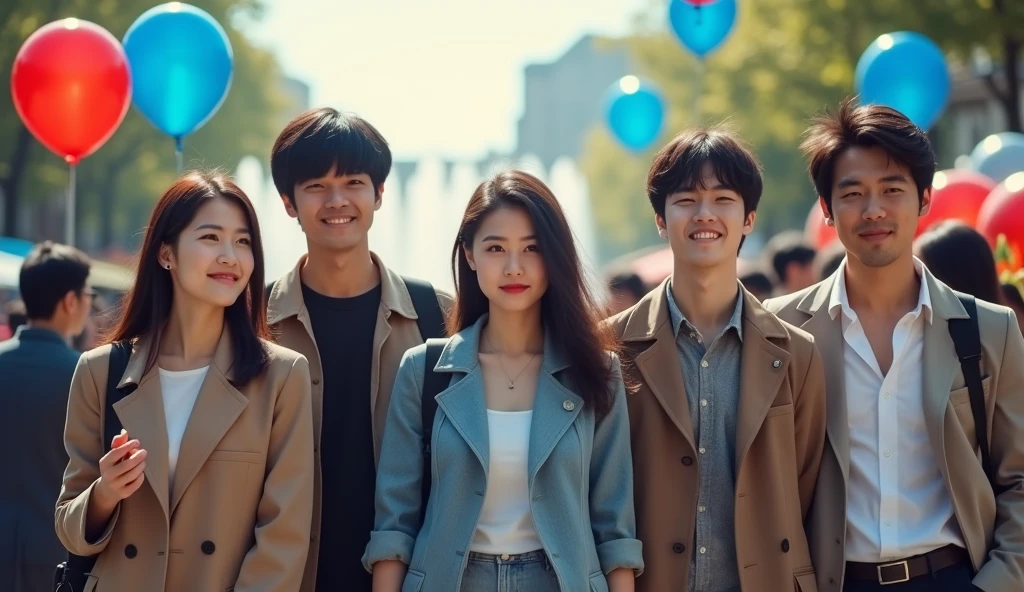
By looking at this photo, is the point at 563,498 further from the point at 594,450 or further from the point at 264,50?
the point at 264,50

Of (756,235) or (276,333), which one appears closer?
(276,333)

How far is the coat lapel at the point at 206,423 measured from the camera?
140 inches

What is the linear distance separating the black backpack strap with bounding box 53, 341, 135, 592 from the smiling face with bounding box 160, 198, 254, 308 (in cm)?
29

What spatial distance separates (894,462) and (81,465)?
8.60ft

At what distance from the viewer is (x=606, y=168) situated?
5009 centimetres

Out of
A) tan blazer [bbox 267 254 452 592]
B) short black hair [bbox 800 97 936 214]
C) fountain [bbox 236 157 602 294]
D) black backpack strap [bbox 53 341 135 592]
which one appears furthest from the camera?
fountain [bbox 236 157 602 294]

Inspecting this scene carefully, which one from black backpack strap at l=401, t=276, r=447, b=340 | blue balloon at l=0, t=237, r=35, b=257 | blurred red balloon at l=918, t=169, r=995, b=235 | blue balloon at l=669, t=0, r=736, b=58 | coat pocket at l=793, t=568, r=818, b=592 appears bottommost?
coat pocket at l=793, t=568, r=818, b=592

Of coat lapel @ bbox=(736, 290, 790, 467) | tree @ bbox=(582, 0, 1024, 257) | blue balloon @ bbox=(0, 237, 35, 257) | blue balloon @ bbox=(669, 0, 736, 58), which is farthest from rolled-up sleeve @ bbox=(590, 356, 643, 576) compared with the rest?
blue balloon @ bbox=(0, 237, 35, 257)

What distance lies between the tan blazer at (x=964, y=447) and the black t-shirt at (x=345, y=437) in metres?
1.52

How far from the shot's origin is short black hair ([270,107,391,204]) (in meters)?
4.17

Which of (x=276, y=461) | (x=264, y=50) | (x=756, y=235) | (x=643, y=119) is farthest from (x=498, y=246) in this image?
(x=756, y=235)

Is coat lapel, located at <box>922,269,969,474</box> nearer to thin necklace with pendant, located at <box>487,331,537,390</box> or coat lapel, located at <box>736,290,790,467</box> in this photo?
coat lapel, located at <box>736,290,790,467</box>

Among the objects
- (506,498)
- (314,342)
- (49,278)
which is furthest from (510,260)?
(49,278)

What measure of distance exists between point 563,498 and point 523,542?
178 millimetres
